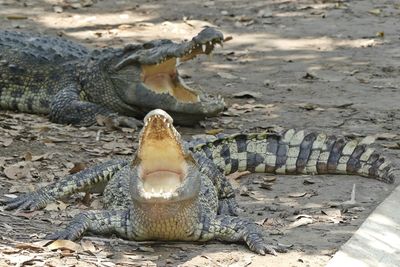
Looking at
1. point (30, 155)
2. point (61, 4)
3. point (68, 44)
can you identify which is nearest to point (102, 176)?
point (30, 155)

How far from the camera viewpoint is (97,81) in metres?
9.46

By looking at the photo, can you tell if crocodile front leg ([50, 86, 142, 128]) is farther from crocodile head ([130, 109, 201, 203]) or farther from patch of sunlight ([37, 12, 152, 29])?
crocodile head ([130, 109, 201, 203])

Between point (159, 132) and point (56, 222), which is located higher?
point (159, 132)

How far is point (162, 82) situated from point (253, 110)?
33.1 inches

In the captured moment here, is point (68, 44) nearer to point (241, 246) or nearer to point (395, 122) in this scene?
point (395, 122)

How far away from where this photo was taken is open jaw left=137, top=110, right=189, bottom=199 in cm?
514

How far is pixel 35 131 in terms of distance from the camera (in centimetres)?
836

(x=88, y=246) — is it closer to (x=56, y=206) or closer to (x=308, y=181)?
(x=56, y=206)

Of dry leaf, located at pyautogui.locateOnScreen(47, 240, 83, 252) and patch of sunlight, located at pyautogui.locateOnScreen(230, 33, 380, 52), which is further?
patch of sunlight, located at pyautogui.locateOnScreen(230, 33, 380, 52)

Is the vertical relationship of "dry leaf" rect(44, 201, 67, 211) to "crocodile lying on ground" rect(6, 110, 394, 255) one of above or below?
below

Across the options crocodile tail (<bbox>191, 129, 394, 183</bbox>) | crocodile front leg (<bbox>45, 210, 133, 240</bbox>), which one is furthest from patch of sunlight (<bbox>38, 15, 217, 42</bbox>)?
crocodile front leg (<bbox>45, 210, 133, 240</bbox>)

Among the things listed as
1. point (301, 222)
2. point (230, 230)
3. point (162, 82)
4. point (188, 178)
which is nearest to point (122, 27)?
point (162, 82)

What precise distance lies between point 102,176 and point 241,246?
1.24 metres

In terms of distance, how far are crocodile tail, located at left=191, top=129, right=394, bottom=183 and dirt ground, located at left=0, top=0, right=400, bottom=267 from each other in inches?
3.8
